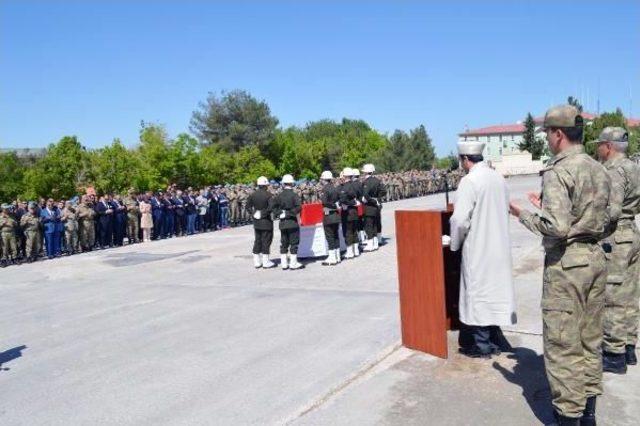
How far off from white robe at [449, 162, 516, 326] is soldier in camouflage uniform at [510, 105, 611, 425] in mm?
1215

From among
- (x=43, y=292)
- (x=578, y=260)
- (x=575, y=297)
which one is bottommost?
(x=43, y=292)

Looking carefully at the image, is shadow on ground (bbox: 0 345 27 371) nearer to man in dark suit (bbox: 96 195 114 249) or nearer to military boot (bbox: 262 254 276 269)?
military boot (bbox: 262 254 276 269)

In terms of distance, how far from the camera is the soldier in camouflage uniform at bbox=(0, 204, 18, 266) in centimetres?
1659

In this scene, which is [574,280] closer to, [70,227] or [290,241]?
[290,241]

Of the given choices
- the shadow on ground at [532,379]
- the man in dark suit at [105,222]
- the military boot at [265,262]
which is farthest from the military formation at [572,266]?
the man in dark suit at [105,222]

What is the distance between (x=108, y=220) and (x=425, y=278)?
16249 mm

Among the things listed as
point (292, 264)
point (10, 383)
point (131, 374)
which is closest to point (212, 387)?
point (131, 374)

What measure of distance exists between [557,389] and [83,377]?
448 cm

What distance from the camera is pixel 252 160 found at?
57438 mm

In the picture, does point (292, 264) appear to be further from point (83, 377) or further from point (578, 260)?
point (578, 260)

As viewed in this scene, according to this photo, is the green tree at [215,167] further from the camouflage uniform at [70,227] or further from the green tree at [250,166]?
the camouflage uniform at [70,227]

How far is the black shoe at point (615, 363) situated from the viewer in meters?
4.86

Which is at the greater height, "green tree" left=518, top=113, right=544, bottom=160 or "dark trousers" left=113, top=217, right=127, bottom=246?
"green tree" left=518, top=113, right=544, bottom=160

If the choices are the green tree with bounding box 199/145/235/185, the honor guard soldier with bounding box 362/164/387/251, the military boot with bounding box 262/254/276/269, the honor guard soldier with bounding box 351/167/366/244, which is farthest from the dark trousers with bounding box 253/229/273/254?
the green tree with bounding box 199/145/235/185
